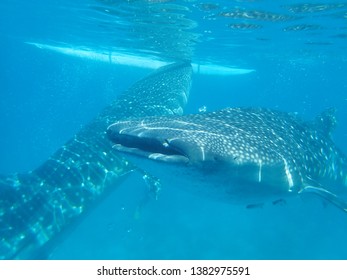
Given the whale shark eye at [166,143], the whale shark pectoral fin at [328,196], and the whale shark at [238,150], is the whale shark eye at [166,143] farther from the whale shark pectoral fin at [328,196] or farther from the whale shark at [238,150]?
the whale shark pectoral fin at [328,196]

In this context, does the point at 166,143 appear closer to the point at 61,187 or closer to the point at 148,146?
the point at 148,146

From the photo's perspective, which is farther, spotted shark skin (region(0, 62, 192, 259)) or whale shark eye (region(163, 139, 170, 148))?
spotted shark skin (region(0, 62, 192, 259))

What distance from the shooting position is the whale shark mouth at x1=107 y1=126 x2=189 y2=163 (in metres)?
4.49

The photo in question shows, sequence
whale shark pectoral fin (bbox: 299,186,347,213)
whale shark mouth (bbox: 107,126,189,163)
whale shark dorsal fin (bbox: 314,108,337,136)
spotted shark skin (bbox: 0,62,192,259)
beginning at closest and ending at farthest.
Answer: whale shark mouth (bbox: 107,126,189,163)
whale shark pectoral fin (bbox: 299,186,347,213)
spotted shark skin (bbox: 0,62,192,259)
whale shark dorsal fin (bbox: 314,108,337,136)

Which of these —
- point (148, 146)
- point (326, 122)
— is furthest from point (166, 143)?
point (326, 122)

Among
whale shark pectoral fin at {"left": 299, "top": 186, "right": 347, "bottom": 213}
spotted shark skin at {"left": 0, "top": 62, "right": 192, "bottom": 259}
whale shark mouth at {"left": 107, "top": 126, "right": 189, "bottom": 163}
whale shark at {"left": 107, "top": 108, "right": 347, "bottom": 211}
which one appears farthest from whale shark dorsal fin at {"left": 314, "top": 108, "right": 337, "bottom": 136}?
spotted shark skin at {"left": 0, "top": 62, "right": 192, "bottom": 259}

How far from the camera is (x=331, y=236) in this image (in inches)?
880

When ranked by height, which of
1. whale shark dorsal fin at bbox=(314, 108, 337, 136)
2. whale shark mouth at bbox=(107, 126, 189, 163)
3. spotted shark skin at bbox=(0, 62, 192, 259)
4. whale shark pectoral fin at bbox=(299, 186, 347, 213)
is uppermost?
whale shark mouth at bbox=(107, 126, 189, 163)

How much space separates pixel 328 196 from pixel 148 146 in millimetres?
3269

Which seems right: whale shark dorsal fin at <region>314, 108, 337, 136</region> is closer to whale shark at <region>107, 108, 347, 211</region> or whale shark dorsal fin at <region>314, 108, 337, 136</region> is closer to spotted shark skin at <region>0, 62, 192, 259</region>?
whale shark at <region>107, 108, 347, 211</region>

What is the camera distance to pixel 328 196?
5746mm

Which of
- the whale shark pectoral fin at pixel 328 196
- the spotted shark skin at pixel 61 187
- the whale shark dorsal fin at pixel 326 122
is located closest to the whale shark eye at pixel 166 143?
the whale shark pectoral fin at pixel 328 196
